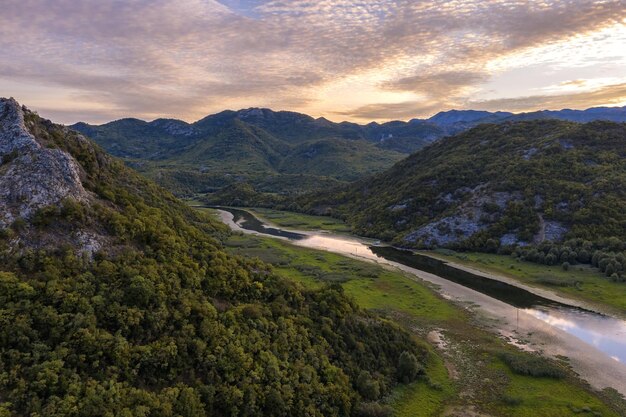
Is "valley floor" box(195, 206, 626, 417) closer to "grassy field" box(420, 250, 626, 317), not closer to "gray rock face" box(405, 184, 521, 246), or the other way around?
"grassy field" box(420, 250, 626, 317)

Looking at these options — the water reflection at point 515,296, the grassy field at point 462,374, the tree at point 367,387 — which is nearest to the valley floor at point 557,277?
the water reflection at point 515,296

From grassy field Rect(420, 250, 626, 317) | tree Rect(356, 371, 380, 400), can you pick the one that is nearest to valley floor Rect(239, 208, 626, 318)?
grassy field Rect(420, 250, 626, 317)

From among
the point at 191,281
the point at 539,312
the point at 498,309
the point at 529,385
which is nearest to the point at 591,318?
the point at 539,312

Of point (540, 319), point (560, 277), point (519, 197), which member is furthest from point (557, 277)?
point (519, 197)

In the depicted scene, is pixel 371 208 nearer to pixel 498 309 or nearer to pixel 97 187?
pixel 498 309

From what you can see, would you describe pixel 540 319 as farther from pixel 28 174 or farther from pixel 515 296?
pixel 28 174
